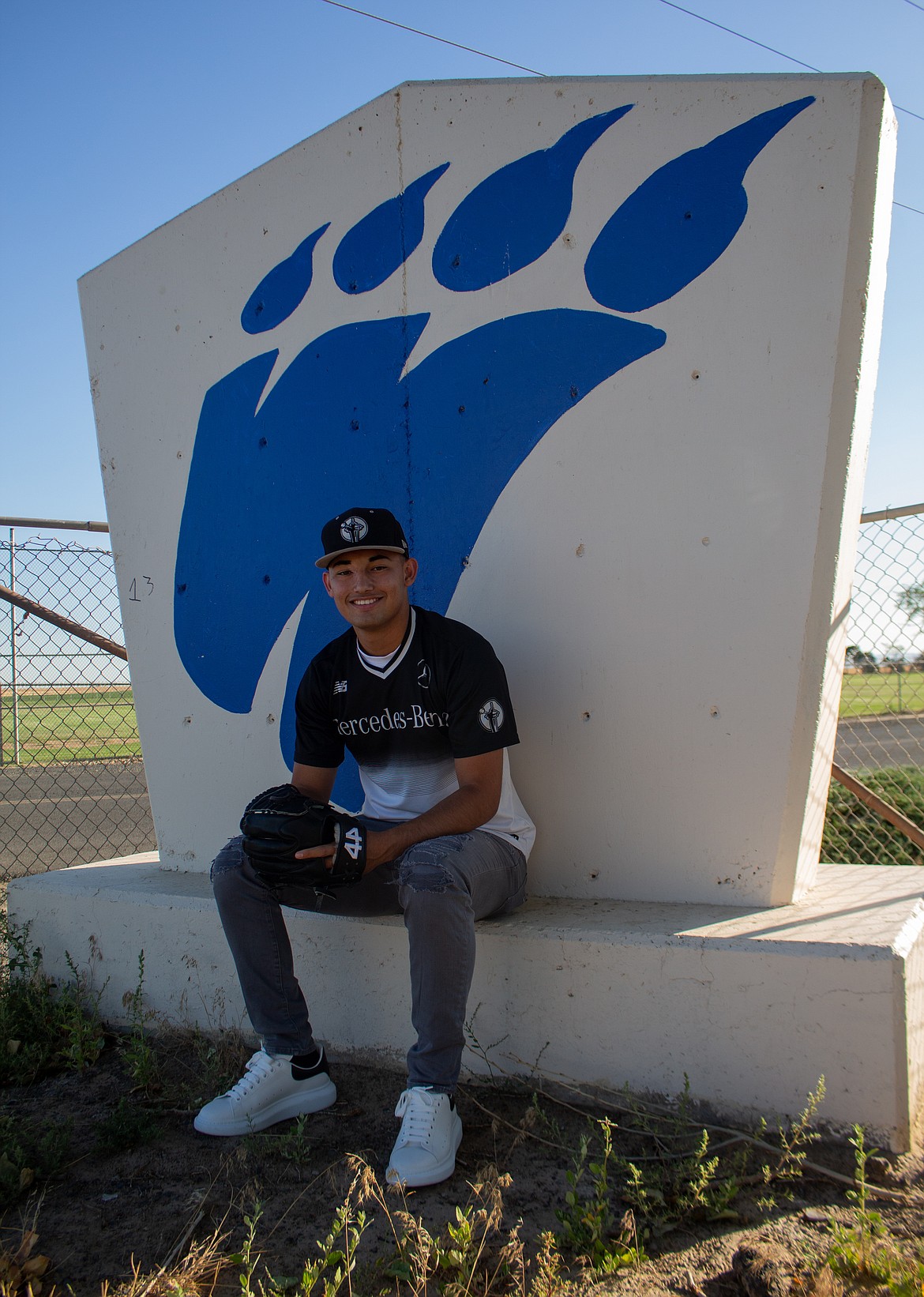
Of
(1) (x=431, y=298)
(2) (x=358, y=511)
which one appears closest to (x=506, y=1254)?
(2) (x=358, y=511)

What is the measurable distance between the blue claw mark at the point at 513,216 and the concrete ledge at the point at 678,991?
6.82 feet

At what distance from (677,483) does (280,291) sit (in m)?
1.80

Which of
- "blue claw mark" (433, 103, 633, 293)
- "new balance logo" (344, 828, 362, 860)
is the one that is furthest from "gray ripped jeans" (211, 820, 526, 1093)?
"blue claw mark" (433, 103, 633, 293)

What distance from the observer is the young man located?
2312 mm

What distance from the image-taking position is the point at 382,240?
10.9 feet

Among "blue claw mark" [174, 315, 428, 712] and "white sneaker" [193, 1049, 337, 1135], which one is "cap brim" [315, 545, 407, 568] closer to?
"blue claw mark" [174, 315, 428, 712]

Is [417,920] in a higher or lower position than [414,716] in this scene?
lower

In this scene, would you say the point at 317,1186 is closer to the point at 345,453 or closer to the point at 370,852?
the point at 370,852

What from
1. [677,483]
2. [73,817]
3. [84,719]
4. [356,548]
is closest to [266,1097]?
[356,548]

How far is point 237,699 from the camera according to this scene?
369 cm

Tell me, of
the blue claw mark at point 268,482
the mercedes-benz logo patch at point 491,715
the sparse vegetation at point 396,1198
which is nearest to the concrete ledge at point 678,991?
the sparse vegetation at point 396,1198

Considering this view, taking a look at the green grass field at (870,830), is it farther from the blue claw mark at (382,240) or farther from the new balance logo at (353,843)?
the blue claw mark at (382,240)

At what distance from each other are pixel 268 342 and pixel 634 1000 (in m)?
2.69

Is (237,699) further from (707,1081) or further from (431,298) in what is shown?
(707,1081)
